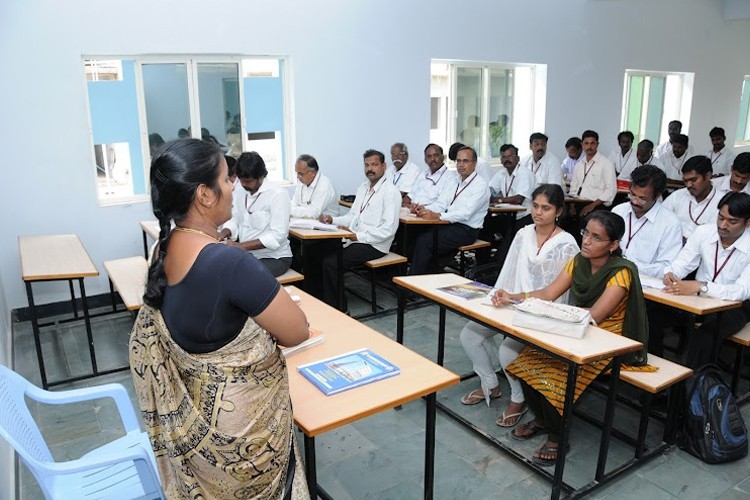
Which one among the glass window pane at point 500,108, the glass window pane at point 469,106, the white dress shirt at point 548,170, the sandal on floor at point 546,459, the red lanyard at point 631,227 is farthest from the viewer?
the glass window pane at point 500,108

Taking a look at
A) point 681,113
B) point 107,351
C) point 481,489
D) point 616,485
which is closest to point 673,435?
point 616,485

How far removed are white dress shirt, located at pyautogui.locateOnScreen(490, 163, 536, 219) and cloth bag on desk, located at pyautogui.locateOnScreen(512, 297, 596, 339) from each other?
3.69 metres

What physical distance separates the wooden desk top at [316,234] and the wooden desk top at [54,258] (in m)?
1.45

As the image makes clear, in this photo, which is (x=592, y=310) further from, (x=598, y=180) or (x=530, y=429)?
(x=598, y=180)

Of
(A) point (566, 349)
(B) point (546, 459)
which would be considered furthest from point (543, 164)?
(A) point (566, 349)

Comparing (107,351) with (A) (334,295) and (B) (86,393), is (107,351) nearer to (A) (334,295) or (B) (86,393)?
(A) (334,295)

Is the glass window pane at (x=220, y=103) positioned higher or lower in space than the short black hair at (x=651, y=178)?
higher

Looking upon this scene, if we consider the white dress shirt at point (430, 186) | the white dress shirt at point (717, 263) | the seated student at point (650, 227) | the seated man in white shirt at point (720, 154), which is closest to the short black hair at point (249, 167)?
the white dress shirt at point (430, 186)

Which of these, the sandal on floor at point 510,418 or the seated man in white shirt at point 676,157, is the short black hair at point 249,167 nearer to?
the sandal on floor at point 510,418

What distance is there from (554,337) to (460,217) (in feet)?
9.39

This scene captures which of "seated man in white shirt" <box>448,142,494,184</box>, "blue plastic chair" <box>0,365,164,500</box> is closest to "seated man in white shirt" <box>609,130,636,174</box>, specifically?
"seated man in white shirt" <box>448,142,494,184</box>

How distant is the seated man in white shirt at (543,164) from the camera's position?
270 inches

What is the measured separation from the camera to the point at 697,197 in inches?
179

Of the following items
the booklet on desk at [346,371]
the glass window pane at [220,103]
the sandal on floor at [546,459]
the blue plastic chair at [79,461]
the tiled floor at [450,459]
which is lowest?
the tiled floor at [450,459]
